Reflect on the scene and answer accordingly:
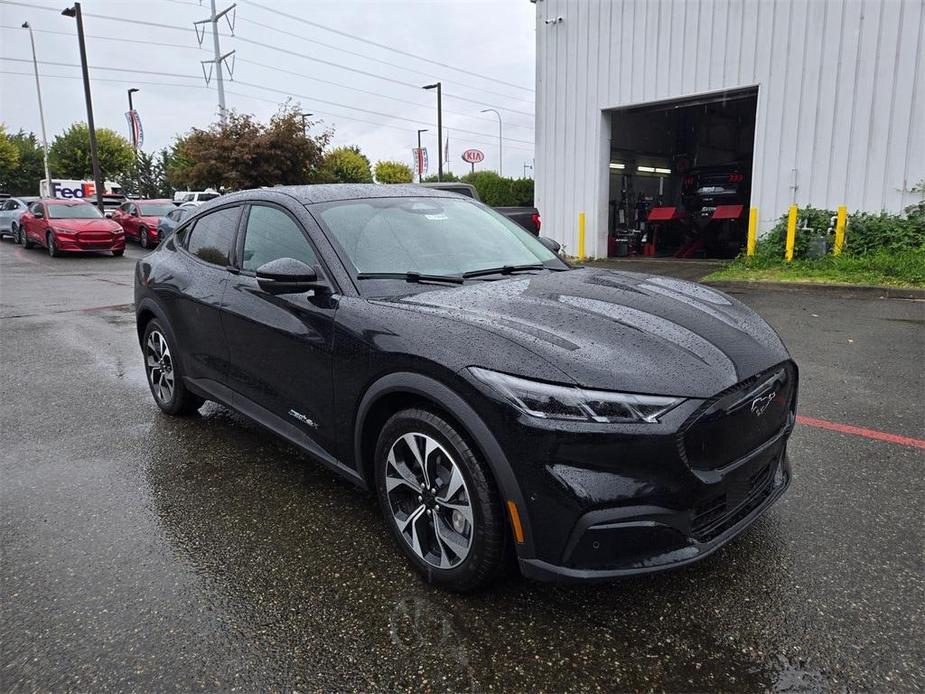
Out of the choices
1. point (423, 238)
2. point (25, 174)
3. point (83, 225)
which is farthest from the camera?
point (25, 174)

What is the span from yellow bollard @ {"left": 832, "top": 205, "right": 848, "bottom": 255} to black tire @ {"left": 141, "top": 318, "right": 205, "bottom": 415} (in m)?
11.3

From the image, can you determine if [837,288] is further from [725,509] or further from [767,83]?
[725,509]

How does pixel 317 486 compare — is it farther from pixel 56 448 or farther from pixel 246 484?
pixel 56 448

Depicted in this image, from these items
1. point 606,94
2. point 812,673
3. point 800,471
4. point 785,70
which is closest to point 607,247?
point 606,94

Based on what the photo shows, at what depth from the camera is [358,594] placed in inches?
100

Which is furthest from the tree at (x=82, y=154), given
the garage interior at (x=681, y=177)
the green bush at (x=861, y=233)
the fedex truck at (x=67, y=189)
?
the green bush at (x=861, y=233)

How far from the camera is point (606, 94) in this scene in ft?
49.5

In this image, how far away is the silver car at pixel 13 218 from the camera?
23120 millimetres

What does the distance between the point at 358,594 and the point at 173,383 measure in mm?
2634

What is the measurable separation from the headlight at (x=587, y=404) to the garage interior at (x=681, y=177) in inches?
524

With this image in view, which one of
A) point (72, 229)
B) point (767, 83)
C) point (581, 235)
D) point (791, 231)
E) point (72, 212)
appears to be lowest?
point (581, 235)

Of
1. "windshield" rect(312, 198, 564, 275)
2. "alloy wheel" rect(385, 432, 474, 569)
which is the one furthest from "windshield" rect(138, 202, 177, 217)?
"alloy wheel" rect(385, 432, 474, 569)

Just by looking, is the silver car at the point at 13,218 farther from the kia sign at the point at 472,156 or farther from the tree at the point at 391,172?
the tree at the point at 391,172

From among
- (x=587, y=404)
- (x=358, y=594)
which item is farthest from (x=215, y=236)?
(x=587, y=404)
